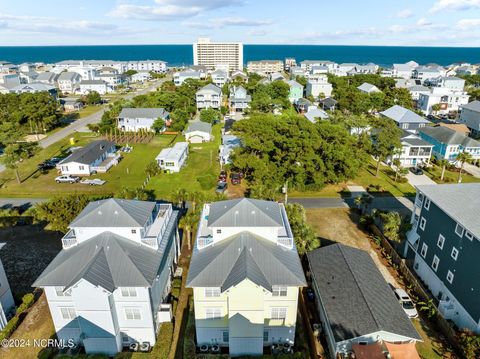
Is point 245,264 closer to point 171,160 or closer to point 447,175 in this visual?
point 171,160

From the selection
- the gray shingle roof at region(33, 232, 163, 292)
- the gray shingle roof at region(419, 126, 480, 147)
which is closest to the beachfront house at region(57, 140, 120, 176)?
the gray shingle roof at region(33, 232, 163, 292)

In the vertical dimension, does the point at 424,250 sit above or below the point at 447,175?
above

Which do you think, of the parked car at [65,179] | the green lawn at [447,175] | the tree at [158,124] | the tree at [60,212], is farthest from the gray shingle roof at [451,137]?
the parked car at [65,179]

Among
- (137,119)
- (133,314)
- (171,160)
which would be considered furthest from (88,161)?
(133,314)

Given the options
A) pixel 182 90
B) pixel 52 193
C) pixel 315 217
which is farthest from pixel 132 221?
pixel 182 90

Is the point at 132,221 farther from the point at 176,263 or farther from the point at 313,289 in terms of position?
the point at 313,289

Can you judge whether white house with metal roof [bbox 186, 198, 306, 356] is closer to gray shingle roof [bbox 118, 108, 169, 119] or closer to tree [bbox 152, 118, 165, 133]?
tree [bbox 152, 118, 165, 133]
